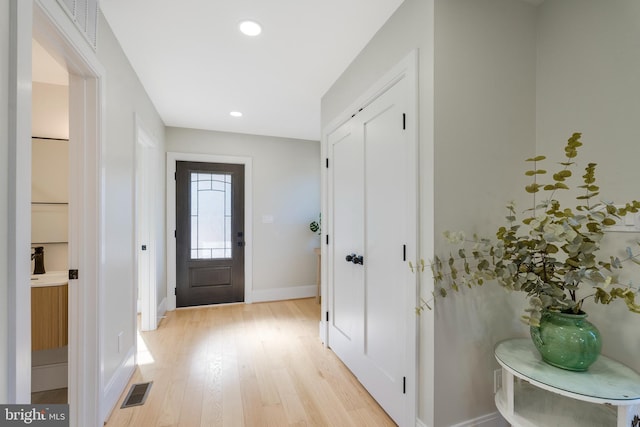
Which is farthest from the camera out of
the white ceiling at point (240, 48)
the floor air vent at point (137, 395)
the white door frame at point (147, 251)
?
the white door frame at point (147, 251)

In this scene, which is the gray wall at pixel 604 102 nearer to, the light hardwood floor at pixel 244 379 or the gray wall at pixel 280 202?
the light hardwood floor at pixel 244 379

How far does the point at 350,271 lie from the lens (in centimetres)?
235

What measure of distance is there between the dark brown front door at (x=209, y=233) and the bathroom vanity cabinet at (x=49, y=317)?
1.94 m

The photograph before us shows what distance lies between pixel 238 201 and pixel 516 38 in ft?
11.5

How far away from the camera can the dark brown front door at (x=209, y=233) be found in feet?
12.6

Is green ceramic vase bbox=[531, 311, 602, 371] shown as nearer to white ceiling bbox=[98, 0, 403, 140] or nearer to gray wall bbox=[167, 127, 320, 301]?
white ceiling bbox=[98, 0, 403, 140]

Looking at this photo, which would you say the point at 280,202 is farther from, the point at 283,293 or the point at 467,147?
the point at 467,147

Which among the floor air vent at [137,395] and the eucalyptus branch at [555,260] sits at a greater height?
the eucalyptus branch at [555,260]

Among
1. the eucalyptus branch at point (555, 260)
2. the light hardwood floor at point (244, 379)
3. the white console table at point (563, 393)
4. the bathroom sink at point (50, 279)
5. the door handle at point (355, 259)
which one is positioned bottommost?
the light hardwood floor at point (244, 379)

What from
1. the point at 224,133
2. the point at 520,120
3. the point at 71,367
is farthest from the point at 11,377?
the point at 224,133

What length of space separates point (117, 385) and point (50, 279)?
887mm

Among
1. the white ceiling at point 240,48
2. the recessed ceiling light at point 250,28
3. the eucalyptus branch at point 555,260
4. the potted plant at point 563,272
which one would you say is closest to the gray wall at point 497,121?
the eucalyptus branch at point 555,260

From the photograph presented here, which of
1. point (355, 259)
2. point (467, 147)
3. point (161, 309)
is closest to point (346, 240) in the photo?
point (355, 259)

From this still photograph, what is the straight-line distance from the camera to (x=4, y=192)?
906 millimetres
